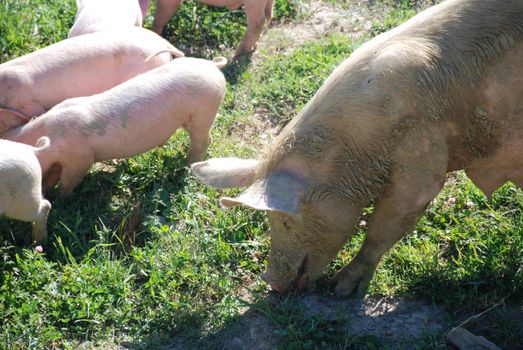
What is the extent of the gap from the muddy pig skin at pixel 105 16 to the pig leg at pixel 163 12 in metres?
0.48

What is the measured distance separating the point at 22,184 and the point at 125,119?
100cm

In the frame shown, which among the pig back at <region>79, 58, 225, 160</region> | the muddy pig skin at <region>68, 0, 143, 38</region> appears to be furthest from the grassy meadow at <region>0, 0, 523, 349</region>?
the muddy pig skin at <region>68, 0, 143, 38</region>

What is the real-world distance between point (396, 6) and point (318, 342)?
16.3 ft

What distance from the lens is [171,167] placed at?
6.28m

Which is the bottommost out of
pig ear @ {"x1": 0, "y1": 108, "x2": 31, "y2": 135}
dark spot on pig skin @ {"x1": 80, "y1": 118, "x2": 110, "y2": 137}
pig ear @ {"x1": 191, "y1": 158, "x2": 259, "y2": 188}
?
pig ear @ {"x1": 0, "y1": 108, "x2": 31, "y2": 135}

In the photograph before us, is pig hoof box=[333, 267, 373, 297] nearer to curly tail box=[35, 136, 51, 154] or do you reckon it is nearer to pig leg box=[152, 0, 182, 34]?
curly tail box=[35, 136, 51, 154]

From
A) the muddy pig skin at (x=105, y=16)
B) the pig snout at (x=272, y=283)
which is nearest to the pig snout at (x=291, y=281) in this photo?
the pig snout at (x=272, y=283)

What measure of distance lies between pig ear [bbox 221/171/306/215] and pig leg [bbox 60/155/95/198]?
1.82m

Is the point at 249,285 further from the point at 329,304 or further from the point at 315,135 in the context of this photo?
the point at 315,135

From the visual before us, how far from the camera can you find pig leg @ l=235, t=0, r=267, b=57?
25.7 feet

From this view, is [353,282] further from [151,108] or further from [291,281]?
[151,108]

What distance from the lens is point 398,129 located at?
439cm

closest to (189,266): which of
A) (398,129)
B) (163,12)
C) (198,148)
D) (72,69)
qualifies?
(198,148)

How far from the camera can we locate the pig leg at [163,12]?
26.4 feet
